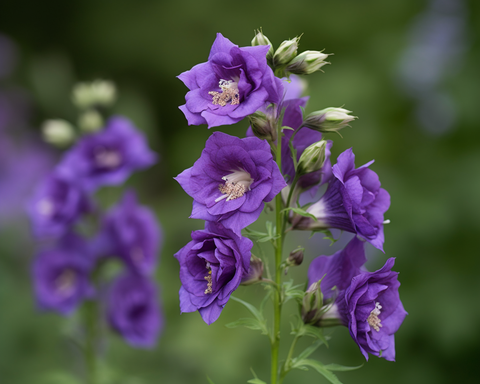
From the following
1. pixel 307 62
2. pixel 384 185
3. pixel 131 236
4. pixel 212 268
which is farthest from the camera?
pixel 384 185

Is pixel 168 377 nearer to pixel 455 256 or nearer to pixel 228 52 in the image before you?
pixel 455 256

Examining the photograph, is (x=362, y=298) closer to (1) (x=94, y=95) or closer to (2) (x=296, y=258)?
(2) (x=296, y=258)

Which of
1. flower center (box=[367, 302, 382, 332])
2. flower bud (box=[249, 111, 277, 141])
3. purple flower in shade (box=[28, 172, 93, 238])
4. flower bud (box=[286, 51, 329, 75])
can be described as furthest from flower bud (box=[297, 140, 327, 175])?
purple flower in shade (box=[28, 172, 93, 238])

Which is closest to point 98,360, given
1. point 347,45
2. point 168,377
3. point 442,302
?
point 168,377

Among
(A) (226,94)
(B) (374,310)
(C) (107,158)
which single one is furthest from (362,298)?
(C) (107,158)

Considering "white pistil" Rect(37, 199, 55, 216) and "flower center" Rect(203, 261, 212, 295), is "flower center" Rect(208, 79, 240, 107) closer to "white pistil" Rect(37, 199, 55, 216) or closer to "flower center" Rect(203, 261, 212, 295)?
"flower center" Rect(203, 261, 212, 295)

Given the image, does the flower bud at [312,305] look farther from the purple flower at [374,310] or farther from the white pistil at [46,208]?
the white pistil at [46,208]
